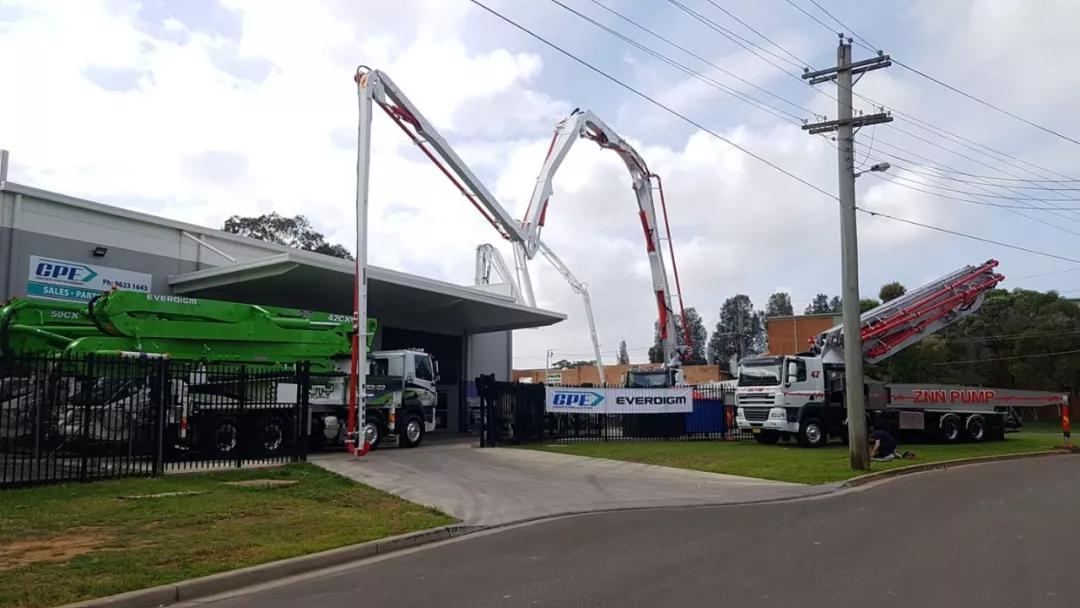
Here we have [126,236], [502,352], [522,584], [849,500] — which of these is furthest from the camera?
[502,352]

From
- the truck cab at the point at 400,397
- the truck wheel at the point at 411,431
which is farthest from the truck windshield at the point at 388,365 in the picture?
the truck wheel at the point at 411,431

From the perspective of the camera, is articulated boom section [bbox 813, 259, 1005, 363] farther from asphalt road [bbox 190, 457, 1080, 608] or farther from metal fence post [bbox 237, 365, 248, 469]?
metal fence post [bbox 237, 365, 248, 469]

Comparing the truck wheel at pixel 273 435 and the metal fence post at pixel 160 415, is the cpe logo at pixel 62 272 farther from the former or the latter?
the metal fence post at pixel 160 415

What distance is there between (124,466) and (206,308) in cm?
592

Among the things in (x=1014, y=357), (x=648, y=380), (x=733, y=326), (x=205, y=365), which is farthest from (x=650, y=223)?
(x=733, y=326)

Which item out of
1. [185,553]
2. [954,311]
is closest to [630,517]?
[185,553]

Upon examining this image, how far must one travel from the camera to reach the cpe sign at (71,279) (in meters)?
24.3

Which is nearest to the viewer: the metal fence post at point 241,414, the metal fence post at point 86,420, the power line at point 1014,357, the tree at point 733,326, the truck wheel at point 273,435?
the metal fence post at point 86,420

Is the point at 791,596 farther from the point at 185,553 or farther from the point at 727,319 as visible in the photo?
the point at 727,319

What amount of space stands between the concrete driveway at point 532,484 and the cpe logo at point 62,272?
34.3 feet

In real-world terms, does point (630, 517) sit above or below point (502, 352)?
below

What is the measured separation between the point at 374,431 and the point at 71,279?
10.4 metres

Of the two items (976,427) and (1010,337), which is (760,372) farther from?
(1010,337)

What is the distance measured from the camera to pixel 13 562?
8539mm
